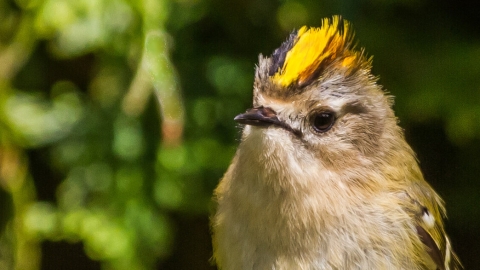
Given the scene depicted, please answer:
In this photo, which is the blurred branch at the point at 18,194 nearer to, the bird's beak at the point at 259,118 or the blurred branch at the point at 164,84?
the blurred branch at the point at 164,84

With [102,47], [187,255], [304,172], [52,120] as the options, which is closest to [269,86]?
[304,172]

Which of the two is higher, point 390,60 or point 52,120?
point 390,60

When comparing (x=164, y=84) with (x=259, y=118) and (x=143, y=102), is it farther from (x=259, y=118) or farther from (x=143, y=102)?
(x=259, y=118)

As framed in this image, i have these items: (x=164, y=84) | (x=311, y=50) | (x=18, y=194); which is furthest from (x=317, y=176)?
(x=18, y=194)

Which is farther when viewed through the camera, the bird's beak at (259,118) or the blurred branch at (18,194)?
the blurred branch at (18,194)

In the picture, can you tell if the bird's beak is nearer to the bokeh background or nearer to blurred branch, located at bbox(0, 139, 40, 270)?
the bokeh background

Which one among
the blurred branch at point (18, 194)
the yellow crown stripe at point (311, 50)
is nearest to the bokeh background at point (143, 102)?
the blurred branch at point (18, 194)

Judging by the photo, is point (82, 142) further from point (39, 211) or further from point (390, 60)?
point (390, 60)
